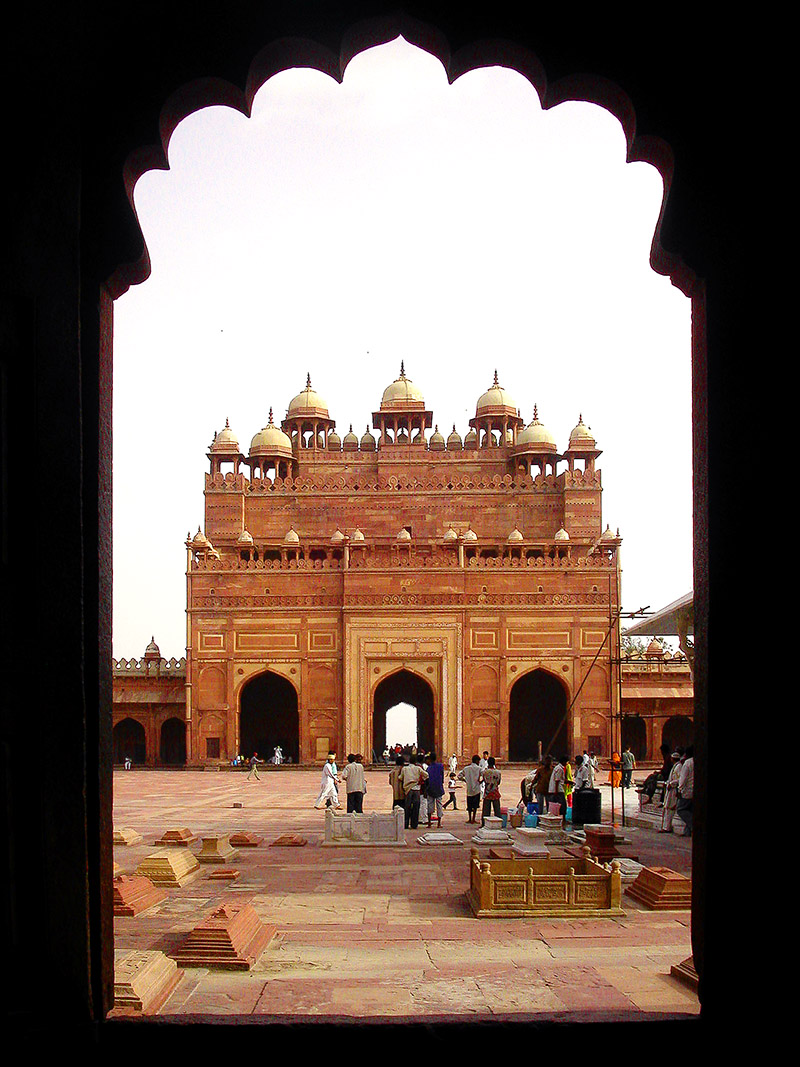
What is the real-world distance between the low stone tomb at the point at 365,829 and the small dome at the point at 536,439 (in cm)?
2594

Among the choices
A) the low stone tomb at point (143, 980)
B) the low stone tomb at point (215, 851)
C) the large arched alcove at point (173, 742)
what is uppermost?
the low stone tomb at point (143, 980)

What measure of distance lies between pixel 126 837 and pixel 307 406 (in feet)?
94.0

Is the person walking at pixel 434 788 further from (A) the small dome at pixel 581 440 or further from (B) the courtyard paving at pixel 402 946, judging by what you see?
(A) the small dome at pixel 581 440

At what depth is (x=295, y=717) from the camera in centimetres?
3562

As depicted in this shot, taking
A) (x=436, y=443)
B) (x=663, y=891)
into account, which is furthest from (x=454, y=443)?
(x=663, y=891)

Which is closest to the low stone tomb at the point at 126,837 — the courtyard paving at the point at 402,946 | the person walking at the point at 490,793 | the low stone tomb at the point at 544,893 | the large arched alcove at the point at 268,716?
the courtyard paving at the point at 402,946

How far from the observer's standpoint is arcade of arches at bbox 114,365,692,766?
31.5m

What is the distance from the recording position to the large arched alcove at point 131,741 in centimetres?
3400

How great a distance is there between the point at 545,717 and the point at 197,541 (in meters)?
12.6

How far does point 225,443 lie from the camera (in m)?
38.3

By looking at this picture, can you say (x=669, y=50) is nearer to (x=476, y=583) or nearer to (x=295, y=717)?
(x=476, y=583)

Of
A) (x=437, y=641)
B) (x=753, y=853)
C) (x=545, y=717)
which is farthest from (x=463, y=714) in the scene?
(x=753, y=853)

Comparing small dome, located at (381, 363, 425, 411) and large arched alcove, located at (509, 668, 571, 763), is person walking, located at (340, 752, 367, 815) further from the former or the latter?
small dome, located at (381, 363, 425, 411)

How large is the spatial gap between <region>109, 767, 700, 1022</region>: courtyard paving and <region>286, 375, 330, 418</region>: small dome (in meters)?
28.3
